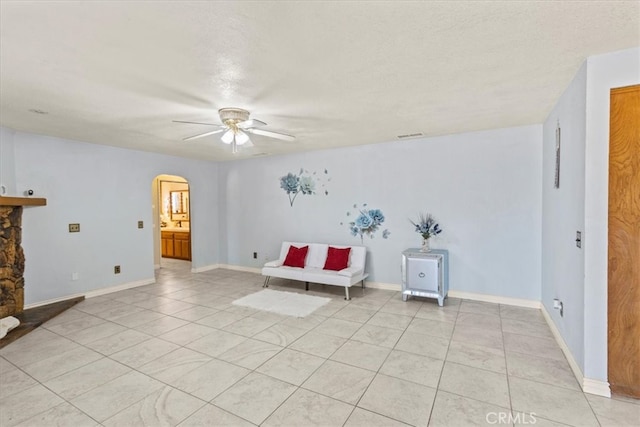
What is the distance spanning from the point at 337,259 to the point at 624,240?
3.42 m

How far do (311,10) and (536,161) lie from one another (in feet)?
12.2

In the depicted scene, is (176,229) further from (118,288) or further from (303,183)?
(303,183)

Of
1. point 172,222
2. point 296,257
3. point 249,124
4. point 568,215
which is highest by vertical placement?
point 249,124

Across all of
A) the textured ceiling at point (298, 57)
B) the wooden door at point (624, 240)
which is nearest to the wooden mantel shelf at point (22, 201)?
the textured ceiling at point (298, 57)

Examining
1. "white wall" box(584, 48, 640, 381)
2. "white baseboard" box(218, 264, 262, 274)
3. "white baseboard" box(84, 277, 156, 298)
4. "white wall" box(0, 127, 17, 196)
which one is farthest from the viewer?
"white baseboard" box(218, 264, 262, 274)

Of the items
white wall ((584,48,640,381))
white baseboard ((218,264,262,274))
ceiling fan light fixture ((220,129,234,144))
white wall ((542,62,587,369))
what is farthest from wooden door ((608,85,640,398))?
white baseboard ((218,264,262,274))

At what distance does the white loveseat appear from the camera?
15.0 feet

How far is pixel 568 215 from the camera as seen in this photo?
262 centimetres

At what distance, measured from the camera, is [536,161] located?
396cm

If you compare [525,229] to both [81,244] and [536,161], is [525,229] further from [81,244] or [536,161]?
[81,244]

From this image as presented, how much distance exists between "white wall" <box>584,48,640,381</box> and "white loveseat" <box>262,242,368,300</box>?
276 centimetres

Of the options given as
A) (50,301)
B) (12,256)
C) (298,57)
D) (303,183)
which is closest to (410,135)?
(303,183)

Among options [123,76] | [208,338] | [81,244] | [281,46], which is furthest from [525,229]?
[81,244]

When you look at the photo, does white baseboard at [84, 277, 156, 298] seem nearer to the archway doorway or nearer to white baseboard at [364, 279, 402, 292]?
the archway doorway
